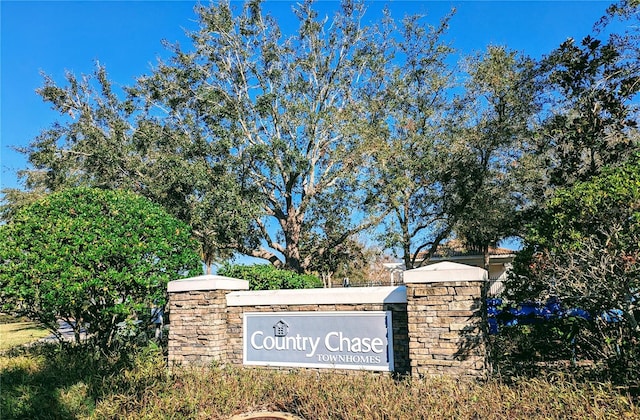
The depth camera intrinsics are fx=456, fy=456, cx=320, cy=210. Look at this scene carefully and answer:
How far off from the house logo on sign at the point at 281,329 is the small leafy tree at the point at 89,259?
2.47 meters

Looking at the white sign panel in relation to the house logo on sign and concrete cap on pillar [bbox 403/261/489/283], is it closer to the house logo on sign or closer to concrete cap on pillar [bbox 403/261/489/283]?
the house logo on sign

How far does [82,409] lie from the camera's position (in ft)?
17.6

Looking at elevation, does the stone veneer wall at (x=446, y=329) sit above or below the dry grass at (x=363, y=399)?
above

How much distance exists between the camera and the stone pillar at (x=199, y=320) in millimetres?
7322

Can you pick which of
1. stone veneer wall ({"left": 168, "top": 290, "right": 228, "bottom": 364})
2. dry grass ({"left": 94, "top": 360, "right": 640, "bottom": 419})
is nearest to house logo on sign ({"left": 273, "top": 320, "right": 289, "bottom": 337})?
dry grass ({"left": 94, "top": 360, "right": 640, "bottom": 419})

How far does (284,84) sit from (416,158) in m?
5.60

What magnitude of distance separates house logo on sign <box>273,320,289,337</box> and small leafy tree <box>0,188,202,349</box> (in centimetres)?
247

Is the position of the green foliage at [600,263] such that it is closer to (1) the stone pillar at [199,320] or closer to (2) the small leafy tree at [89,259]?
(1) the stone pillar at [199,320]

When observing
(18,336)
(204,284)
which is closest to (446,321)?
(204,284)

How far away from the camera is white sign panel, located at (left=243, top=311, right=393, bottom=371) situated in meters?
6.43

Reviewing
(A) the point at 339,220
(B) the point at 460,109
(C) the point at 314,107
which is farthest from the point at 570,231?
(C) the point at 314,107


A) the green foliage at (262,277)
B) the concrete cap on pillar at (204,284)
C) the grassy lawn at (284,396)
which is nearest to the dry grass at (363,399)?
the grassy lawn at (284,396)

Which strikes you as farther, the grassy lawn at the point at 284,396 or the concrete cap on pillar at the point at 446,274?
the concrete cap on pillar at the point at 446,274

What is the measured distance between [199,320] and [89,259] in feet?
7.16
